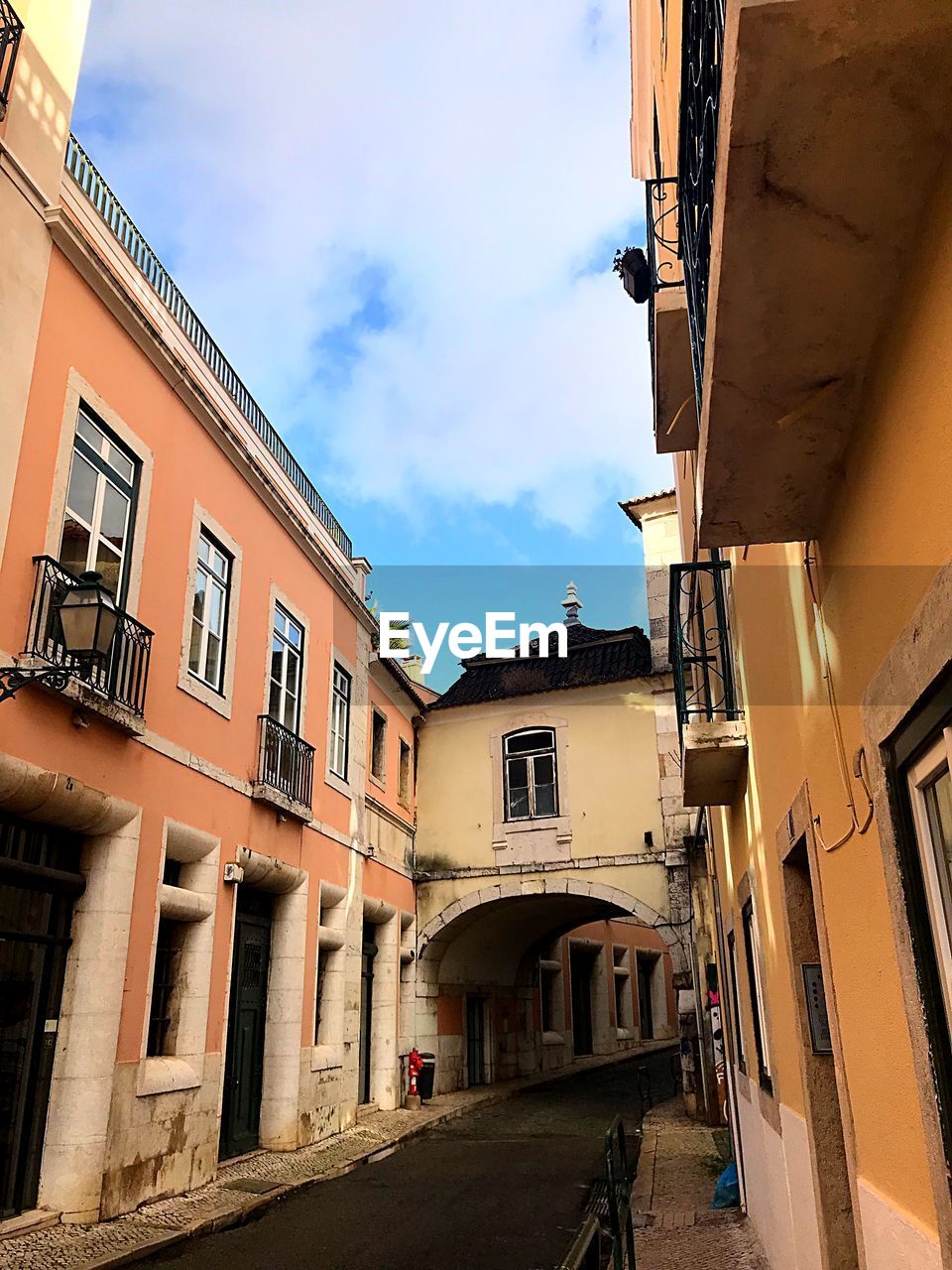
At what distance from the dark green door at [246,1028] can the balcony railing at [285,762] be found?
4.17 feet

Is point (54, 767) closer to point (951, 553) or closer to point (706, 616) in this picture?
point (706, 616)

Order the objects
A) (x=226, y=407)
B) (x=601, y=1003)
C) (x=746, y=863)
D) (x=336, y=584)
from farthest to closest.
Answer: (x=601, y=1003), (x=336, y=584), (x=226, y=407), (x=746, y=863)

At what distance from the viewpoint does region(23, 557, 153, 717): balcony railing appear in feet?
23.9

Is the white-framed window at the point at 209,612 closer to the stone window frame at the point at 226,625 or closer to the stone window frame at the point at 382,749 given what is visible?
the stone window frame at the point at 226,625

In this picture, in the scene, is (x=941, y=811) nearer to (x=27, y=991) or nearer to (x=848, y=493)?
(x=848, y=493)

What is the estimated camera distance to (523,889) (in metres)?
17.1

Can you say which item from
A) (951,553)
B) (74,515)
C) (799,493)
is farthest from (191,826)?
(951,553)

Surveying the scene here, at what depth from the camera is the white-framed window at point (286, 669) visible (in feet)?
39.9

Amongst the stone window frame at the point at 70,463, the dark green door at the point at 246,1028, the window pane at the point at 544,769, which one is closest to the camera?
the stone window frame at the point at 70,463

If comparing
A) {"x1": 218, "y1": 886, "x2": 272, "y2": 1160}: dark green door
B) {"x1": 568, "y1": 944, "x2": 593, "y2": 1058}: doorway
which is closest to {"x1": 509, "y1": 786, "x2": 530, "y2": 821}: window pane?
{"x1": 218, "y1": 886, "x2": 272, "y2": 1160}: dark green door

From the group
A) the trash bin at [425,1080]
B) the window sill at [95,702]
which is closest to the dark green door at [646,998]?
the trash bin at [425,1080]

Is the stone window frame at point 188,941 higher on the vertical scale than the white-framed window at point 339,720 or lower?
lower

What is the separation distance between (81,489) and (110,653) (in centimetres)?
141

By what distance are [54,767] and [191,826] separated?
2253 millimetres
